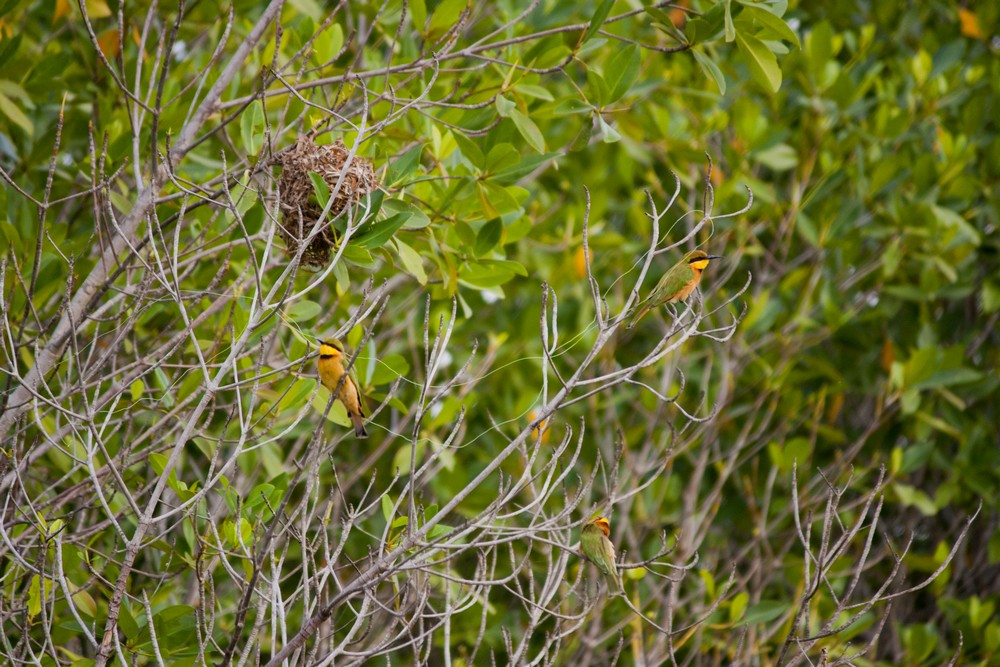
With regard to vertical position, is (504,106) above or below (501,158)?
above

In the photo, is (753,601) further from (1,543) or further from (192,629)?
(1,543)

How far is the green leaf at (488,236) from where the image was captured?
11.2 ft

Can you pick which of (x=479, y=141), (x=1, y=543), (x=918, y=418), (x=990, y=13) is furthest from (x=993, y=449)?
(x=1, y=543)

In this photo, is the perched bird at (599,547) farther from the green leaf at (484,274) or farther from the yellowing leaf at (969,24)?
the yellowing leaf at (969,24)

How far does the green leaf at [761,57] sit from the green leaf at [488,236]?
1002 mm

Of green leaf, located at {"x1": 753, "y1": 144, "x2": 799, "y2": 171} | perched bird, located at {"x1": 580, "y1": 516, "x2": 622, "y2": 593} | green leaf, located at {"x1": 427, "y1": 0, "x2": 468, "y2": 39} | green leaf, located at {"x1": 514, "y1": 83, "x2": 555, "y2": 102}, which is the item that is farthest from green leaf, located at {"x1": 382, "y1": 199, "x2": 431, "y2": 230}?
green leaf, located at {"x1": 753, "y1": 144, "x2": 799, "y2": 171}

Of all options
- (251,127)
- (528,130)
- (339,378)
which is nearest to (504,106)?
(528,130)

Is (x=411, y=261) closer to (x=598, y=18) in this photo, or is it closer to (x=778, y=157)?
(x=598, y=18)

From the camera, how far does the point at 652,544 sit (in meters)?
5.38

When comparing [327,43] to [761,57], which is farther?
[327,43]

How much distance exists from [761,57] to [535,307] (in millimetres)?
2406

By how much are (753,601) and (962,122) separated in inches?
130

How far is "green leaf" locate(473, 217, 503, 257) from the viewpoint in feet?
11.2

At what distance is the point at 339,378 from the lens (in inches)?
132
